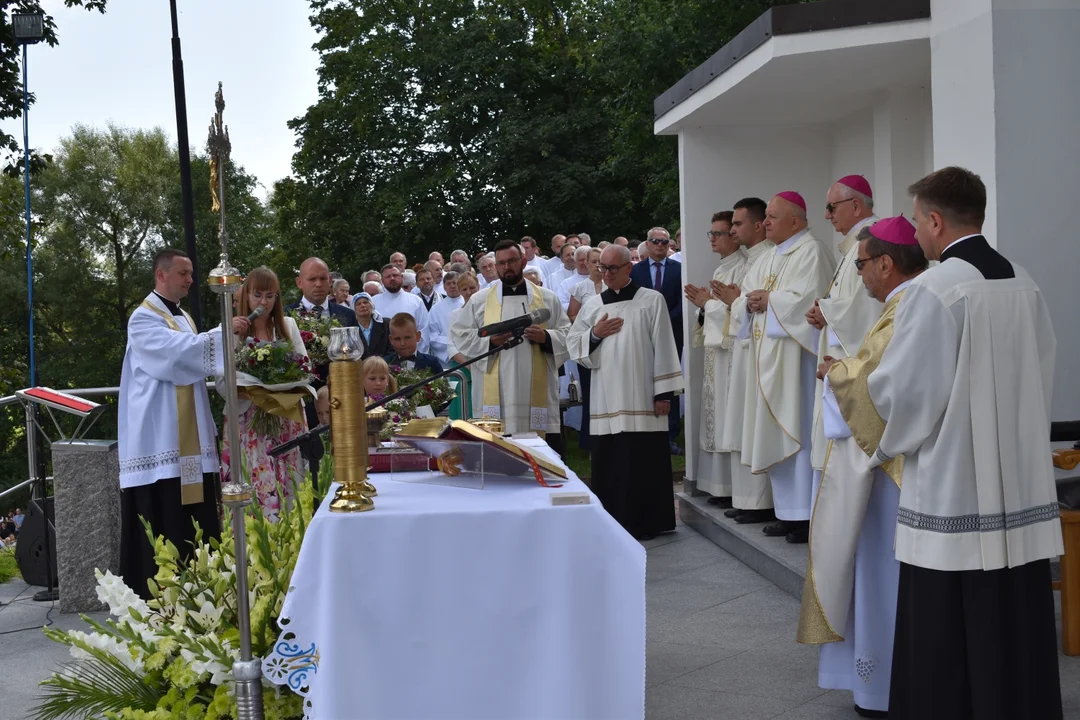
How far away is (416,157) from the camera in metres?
29.5

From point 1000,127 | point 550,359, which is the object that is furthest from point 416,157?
point 1000,127

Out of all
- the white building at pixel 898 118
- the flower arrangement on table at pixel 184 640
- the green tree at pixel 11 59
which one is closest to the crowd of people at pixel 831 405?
the white building at pixel 898 118

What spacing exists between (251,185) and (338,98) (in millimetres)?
4866

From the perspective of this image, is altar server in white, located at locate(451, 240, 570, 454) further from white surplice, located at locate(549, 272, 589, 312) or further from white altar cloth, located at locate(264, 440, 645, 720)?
white altar cloth, located at locate(264, 440, 645, 720)

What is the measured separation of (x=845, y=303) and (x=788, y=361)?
4.20 feet

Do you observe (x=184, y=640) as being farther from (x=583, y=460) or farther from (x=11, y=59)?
(x=11, y=59)

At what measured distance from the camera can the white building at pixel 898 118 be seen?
550 centimetres

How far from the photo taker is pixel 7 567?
841cm

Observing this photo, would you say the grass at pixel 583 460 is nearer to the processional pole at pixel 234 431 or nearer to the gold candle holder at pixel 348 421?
the processional pole at pixel 234 431

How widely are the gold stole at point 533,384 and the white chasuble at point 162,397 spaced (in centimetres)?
242

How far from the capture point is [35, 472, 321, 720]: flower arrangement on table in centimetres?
372

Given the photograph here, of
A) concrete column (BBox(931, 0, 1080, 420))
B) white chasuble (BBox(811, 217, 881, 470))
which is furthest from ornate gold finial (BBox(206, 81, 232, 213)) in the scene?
concrete column (BBox(931, 0, 1080, 420))

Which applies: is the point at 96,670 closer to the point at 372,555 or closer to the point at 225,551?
the point at 225,551

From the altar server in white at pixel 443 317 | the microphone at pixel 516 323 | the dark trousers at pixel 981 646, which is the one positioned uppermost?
the altar server in white at pixel 443 317
